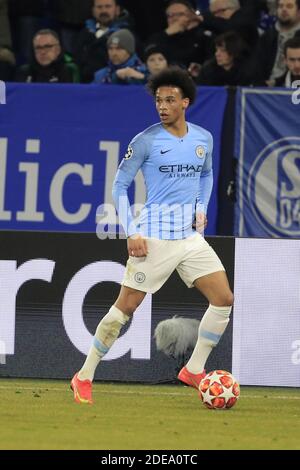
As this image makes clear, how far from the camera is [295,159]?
1432 cm

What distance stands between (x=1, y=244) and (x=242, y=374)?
2410 mm

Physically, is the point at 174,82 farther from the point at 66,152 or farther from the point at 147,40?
the point at 147,40

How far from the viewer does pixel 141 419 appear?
29.2ft

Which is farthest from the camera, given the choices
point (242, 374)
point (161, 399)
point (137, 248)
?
point (242, 374)

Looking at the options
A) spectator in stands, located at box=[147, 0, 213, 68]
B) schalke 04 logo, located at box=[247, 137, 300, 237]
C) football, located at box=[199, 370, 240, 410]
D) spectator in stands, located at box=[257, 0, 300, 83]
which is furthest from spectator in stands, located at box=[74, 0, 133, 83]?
football, located at box=[199, 370, 240, 410]

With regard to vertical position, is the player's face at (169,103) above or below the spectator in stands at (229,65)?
below

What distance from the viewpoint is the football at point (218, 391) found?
9.63 metres

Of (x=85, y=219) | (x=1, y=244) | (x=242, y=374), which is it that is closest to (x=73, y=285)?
(x=1, y=244)

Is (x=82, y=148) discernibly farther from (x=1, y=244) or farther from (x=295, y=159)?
(x=1, y=244)

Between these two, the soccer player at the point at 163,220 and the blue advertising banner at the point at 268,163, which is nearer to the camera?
the soccer player at the point at 163,220

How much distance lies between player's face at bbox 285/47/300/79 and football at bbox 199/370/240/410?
555 centimetres

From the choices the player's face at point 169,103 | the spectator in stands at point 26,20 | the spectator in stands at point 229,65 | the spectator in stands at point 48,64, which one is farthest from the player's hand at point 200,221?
the spectator in stands at point 26,20

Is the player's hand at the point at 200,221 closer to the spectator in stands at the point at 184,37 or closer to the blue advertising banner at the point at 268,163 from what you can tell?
the blue advertising banner at the point at 268,163

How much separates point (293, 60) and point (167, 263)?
5.24 m
